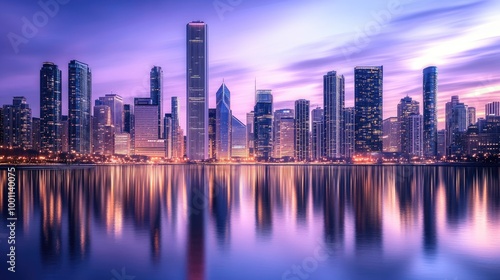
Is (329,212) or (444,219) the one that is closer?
(444,219)

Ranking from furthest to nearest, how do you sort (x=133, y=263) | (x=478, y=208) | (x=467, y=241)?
(x=478, y=208)
(x=467, y=241)
(x=133, y=263)

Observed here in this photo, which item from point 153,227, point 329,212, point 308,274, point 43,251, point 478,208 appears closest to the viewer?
point 308,274

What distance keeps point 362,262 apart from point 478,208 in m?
26.4

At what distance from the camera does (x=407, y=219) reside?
34219 millimetres

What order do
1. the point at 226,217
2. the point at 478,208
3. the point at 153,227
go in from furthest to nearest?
the point at 478,208
the point at 226,217
the point at 153,227

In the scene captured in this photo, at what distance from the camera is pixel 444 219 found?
114ft

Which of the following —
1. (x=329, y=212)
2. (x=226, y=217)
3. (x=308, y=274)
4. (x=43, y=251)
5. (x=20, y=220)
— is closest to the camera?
(x=308, y=274)

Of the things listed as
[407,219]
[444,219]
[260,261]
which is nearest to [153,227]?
[260,261]

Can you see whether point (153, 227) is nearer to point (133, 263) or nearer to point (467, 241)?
point (133, 263)

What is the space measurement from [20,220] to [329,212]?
968 inches

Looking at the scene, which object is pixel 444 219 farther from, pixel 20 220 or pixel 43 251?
pixel 20 220

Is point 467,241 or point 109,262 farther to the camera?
→ point 467,241

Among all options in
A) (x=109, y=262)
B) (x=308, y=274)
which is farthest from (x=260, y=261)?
(x=109, y=262)

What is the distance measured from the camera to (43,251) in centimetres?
2252
